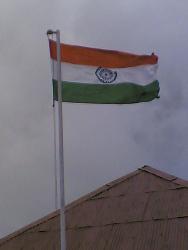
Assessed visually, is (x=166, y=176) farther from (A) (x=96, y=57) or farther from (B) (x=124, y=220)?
(A) (x=96, y=57)

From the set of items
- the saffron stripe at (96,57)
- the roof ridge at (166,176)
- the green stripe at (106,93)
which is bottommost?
the roof ridge at (166,176)

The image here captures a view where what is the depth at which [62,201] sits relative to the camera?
10000 millimetres

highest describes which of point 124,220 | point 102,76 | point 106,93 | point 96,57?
point 96,57

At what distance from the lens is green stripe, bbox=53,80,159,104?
11664 mm

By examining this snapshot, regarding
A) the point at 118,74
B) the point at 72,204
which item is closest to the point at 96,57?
the point at 118,74

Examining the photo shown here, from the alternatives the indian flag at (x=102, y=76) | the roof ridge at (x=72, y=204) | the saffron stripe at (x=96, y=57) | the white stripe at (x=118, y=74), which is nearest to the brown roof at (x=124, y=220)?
the roof ridge at (x=72, y=204)

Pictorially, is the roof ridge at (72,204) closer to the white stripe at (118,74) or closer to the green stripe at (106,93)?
the green stripe at (106,93)

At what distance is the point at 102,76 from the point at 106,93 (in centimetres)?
45

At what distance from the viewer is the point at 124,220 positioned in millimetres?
14219

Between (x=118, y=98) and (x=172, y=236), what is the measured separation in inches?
137

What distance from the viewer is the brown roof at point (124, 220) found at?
12680 millimetres

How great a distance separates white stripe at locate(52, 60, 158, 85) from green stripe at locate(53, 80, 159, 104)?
126 millimetres

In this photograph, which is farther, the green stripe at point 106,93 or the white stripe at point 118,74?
the white stripe at point 118,74

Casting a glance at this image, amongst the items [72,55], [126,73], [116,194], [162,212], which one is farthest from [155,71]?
[116,194]
